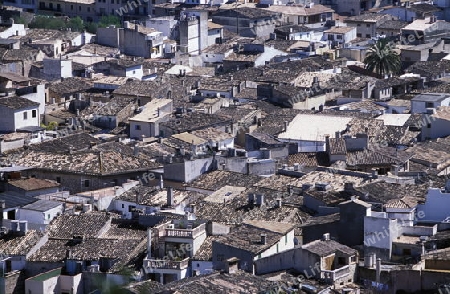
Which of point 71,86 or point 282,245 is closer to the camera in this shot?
point 282,245

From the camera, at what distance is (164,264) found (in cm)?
3947

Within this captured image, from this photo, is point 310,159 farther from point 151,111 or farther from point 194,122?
point 151,111

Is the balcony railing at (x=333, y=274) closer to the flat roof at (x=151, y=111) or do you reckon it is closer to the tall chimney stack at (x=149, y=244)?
the tall chimney stack at (x=149, y=244)

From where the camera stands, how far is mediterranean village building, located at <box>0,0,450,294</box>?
39281 mm

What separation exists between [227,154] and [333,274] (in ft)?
47.9

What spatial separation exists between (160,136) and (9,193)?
11.5 metres

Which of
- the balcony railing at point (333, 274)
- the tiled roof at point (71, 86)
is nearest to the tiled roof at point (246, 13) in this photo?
the tiled roof at point (71, 86)

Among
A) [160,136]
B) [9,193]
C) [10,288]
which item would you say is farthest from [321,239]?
[160,136]

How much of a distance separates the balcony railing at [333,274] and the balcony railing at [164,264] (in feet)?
12.8

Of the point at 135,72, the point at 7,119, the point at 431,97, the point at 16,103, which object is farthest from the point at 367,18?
the point at 7,119

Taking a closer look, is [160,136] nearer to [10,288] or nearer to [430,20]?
[10,288]

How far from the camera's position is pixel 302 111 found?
61281 millimetres

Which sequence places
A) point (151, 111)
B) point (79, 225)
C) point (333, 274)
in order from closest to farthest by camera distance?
point (333, 274), point (79, 225), point (151, 111)

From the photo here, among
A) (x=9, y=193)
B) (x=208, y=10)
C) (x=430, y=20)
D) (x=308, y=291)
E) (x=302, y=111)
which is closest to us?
(x=308, y=291)
